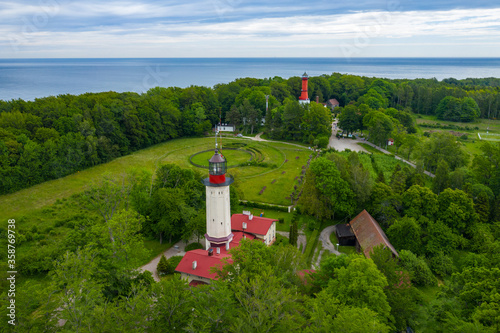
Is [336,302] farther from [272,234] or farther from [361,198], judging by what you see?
[361,198]

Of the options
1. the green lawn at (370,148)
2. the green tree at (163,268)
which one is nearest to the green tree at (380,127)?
the green lawn at (370,148)

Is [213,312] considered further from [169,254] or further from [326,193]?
[326,193]

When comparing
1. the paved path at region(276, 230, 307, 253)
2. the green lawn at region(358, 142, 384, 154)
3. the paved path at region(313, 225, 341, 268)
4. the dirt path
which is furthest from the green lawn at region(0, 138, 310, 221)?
the green lawn at region(358, 142, 384, 154)

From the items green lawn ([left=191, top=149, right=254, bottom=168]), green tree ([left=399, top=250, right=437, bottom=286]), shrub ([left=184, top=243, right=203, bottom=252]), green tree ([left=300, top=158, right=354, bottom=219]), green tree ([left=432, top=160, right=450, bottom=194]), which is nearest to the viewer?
green tree ([left=399, top=250, right=437, bottom=286])

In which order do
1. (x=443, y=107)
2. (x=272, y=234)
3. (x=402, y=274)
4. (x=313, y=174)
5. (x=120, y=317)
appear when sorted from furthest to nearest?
(x=443, y=107) → (x=313, y=174) → (x=272, y=234) → (x=402, y=274) → (x=120, y=317)

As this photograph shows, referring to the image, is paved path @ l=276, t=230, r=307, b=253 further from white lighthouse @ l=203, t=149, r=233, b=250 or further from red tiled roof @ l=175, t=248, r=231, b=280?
red tiled roof @ l=175, t=248, r=231, b=280

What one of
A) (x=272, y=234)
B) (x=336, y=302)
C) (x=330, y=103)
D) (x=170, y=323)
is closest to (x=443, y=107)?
(x=330, y=103)
